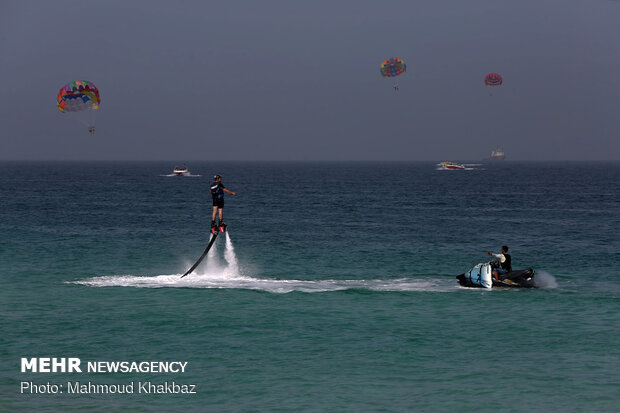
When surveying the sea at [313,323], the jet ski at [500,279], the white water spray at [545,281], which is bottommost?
the sea at [313,323]

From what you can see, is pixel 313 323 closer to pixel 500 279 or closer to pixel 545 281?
pixel 500 279

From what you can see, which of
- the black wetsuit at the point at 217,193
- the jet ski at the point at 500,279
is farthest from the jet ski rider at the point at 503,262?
the black wetsuit at the point at 217,193

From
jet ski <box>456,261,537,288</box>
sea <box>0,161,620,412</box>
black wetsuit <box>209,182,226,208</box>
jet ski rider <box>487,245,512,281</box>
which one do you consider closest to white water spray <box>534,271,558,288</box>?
sea <box>0,161,620,412</box>

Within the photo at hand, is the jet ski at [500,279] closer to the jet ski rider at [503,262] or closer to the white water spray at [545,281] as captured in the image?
the jet ski rider at [503,262]

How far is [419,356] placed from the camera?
29062 millimetres

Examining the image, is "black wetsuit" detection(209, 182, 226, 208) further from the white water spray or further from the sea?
the white water spray

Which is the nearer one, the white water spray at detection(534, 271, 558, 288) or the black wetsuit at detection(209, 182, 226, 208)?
the black wetsuit at detection(209, 182, 226, 208)

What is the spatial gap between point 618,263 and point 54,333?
1499 inches

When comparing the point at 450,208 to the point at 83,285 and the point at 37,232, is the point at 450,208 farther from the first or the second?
the point at 83,285

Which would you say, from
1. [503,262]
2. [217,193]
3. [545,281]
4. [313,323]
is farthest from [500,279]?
[217,193]

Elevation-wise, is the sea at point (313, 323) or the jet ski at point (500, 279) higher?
the jet ski at point (500, 279)

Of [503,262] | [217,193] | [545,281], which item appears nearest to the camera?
[217,193]

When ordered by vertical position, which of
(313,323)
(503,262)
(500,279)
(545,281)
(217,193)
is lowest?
(313,323)

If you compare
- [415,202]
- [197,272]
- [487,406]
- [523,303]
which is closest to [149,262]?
[197,272]
